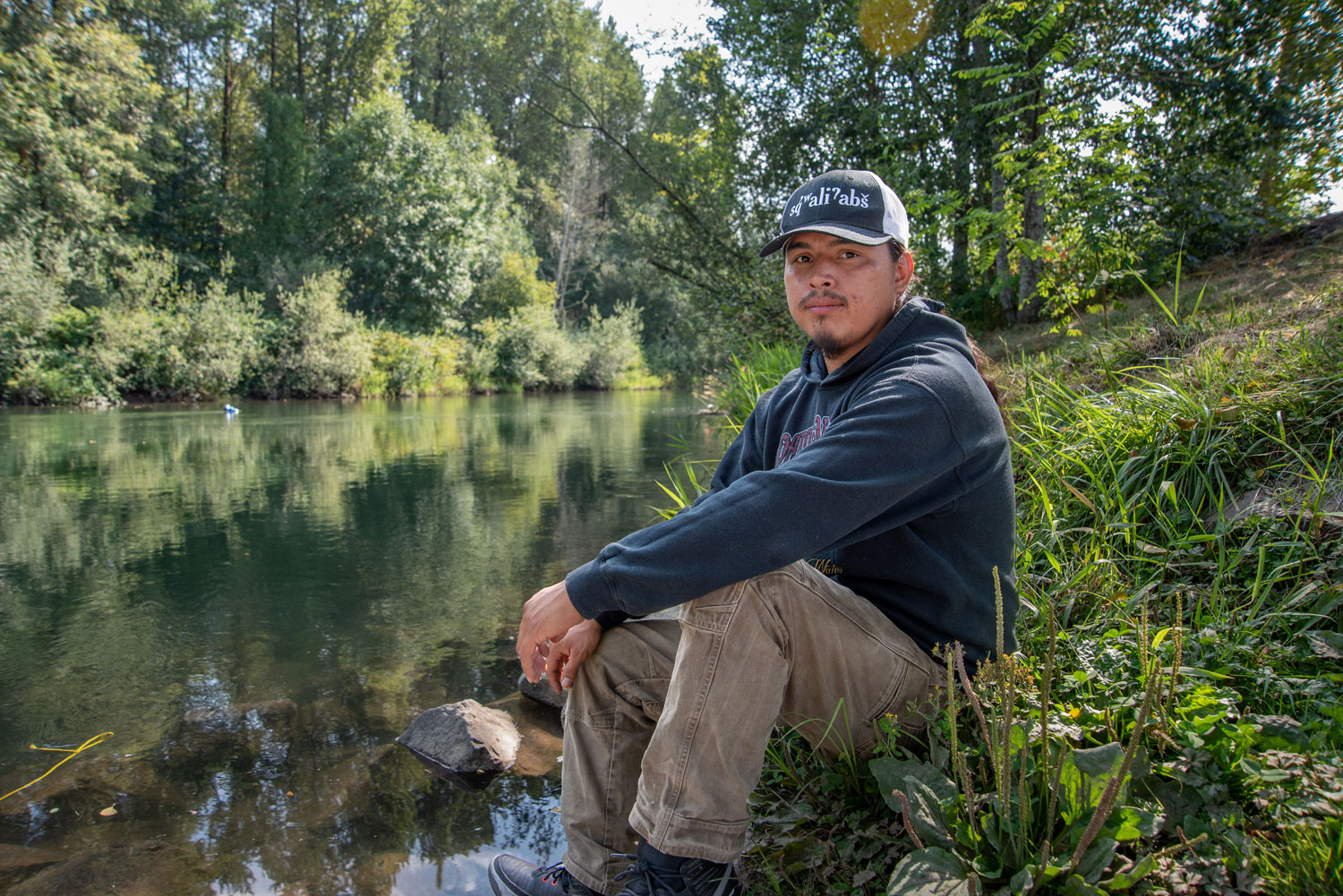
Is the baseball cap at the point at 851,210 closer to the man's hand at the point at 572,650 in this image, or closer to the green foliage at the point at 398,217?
the man's hand at the point at 572,650

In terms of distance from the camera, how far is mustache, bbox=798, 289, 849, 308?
6.79ft

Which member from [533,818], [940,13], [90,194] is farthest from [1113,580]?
[90,194]

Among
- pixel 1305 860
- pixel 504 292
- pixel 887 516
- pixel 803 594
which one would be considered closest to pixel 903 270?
pixel 887 516

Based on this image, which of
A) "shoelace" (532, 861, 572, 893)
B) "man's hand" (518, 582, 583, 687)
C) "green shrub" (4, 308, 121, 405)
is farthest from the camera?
"green shrub" (4, 308, 121, 405)

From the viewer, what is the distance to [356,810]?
2.63 metres

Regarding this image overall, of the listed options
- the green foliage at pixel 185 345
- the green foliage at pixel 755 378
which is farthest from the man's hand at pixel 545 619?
the green foliage at pixel 185 345

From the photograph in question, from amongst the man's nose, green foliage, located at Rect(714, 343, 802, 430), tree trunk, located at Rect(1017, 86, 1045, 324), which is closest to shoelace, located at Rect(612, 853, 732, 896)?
the man's nose

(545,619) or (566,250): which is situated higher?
(566,250)

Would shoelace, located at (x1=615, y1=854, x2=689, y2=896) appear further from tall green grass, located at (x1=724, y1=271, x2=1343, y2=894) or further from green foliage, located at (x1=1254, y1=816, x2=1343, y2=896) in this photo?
green foliage, located at (x1=1254, y1=816, x2=1343, y2=896)

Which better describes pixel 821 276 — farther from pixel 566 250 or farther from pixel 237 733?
pixel 566 250

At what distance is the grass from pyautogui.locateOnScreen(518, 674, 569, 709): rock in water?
4.42 feet

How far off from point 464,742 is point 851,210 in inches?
88.1

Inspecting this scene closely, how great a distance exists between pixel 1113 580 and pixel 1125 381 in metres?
1.75

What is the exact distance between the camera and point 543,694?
343 cm
